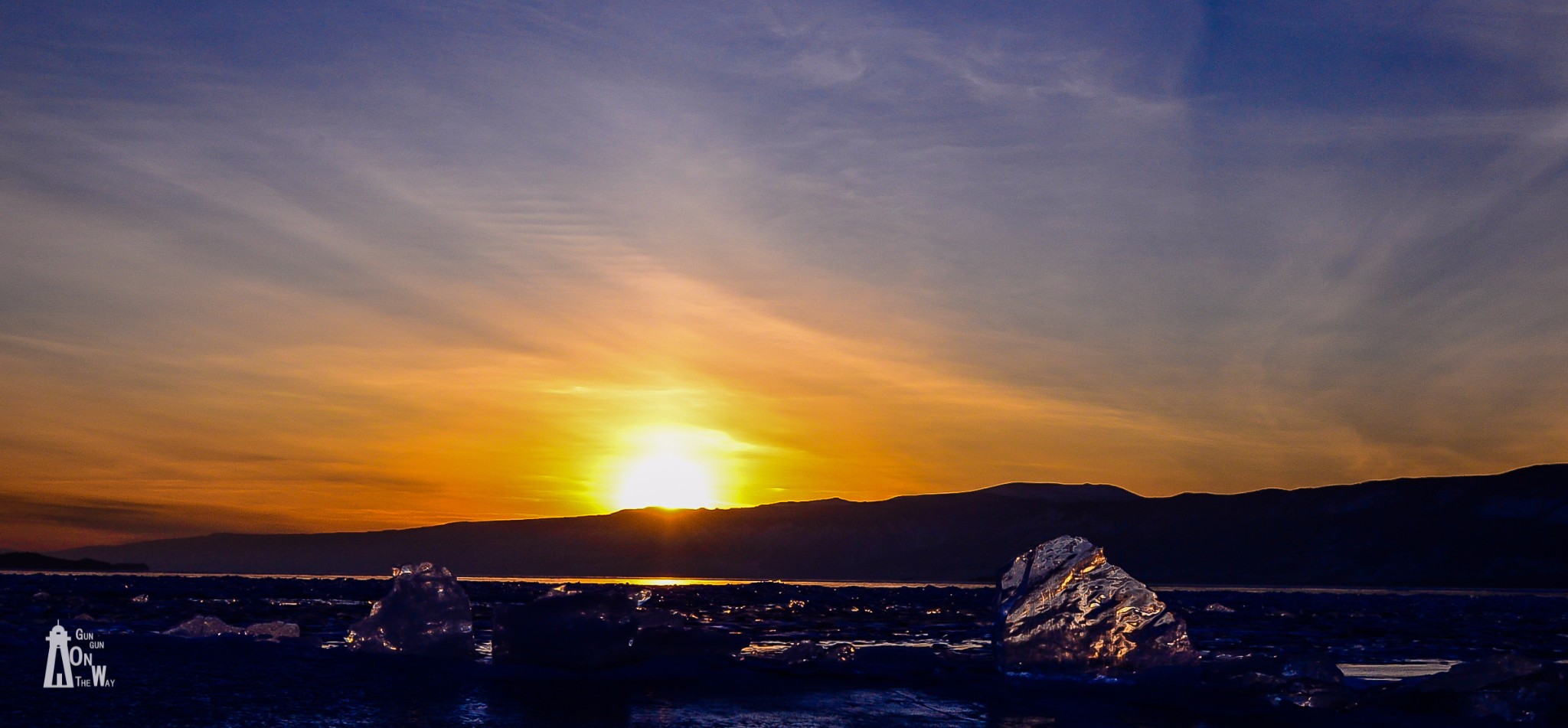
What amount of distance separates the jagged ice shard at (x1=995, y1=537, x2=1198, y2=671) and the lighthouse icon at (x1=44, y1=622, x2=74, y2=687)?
11.4 metres

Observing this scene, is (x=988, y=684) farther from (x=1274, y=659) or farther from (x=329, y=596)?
(x=329, y=596)

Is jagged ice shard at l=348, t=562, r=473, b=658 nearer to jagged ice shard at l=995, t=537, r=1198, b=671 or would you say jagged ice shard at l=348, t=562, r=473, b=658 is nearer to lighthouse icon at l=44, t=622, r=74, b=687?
lighthouse icon at l=44, t=622, r=74, b=687

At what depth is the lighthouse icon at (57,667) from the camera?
1227cm

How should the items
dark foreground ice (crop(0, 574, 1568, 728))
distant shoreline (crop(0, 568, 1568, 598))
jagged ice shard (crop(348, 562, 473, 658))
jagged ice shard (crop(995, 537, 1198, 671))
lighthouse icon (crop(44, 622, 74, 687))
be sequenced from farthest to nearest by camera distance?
distant shoreline (crop(0, 568, 1568, 598)) < jagged ice shard (crop(348, 562, 473, 658)) < jagged ice shard (crop(995, 537, 1198, 671)) < lighthouse icon (crop(44, 622, 74, 687)) < dark foreground ice (crop(0, 574, 1568, 728))

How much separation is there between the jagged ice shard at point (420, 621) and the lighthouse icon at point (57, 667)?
3.64 metres

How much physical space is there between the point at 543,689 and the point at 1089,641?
7.44 m

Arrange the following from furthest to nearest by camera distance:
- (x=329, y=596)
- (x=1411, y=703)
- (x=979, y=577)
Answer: (x=979, y=577) → (x=329, y=596) → (x=1411, y=703)

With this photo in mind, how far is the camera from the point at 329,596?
A: 1585 inches

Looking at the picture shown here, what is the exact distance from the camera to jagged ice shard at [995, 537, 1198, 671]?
15.5 meters

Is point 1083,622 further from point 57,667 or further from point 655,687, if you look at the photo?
point 57,667

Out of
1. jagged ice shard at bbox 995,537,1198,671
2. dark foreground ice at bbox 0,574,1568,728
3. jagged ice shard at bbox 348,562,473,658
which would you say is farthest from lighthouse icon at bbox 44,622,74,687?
jagged ice shard at bbox 995,537,1198,671

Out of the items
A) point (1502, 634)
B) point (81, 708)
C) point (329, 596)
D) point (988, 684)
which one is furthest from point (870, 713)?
point (329, 596)

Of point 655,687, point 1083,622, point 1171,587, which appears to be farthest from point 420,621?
point 1171,587

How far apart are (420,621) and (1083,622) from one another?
374 inches
